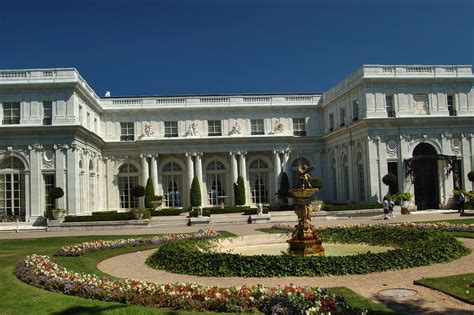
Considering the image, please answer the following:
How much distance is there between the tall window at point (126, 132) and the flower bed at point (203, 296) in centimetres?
3718

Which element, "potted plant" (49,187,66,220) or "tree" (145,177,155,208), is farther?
"tree" (145,177,155,208)

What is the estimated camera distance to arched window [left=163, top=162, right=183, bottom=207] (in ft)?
152

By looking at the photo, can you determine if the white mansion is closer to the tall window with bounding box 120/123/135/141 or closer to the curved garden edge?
the tall window with bounding box 120/123/135/141

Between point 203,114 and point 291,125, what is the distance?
9307 millimetres

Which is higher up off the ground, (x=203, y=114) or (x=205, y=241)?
(x=203, y=114)

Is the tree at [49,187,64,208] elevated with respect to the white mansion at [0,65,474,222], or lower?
lower

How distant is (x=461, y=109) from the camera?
38938 mm

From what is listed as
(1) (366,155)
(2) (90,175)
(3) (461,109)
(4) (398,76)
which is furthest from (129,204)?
(3) (461,109)

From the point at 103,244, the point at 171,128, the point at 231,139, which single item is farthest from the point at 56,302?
the point at 171,128

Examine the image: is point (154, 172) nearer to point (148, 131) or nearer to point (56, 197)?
point (148, 131)

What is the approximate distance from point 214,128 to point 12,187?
65.9 feet

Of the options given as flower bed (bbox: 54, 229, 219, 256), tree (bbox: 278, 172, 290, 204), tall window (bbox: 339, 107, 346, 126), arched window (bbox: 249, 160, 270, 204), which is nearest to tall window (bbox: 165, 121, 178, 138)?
arched window (bbox: 249, 160, 270, 204)

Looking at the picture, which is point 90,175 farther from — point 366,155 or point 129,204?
point 366,155

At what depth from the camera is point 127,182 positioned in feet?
153
